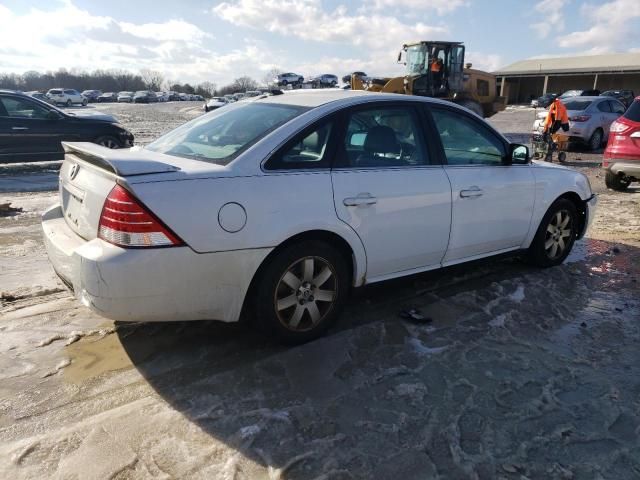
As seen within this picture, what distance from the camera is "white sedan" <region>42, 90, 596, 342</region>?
9.30 ft

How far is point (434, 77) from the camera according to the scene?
717 inches

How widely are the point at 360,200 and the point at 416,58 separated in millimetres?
16997

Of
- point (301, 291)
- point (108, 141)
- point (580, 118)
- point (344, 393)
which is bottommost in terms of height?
point (344, 393)

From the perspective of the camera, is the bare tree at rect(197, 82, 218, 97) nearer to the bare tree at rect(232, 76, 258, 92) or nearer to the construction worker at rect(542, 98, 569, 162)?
the bare tree at rect(232, 76, 258, 92)

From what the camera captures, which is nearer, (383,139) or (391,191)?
(391,191)

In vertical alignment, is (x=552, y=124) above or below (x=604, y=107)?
below

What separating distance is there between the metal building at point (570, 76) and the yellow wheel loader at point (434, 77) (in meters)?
33.7

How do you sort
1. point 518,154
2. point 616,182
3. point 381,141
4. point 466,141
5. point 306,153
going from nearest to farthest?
point 306,153, point 381,141, point 466,141, point 518,154, point 616,182

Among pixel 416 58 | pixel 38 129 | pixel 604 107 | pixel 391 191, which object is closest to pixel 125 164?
pixel 391 191

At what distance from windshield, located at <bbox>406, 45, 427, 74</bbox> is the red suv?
1047 cm

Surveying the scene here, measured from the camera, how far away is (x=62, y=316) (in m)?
3.87

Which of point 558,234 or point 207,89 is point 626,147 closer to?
point 558,234

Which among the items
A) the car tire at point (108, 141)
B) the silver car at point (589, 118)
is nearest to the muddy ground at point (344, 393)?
the car tire at point (108, 141)

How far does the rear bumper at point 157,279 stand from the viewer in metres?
2.78
